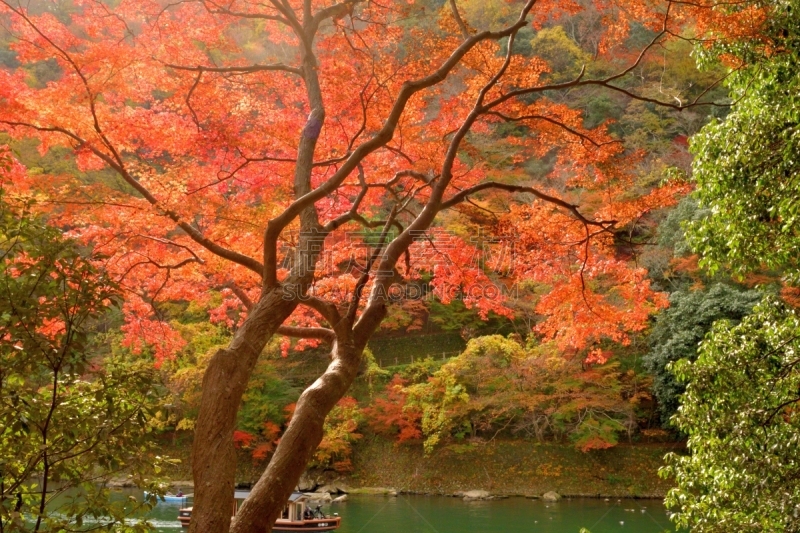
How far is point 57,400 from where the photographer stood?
2234mm

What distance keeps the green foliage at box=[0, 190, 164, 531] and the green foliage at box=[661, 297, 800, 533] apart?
12.7 feet

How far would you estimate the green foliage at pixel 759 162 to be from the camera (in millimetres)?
4352

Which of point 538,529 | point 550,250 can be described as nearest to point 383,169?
point 550,250

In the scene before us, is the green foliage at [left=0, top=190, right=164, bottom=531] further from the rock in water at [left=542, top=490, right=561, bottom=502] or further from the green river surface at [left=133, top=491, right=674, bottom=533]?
the rock in water at [left=542, top=490, right=561, bottom=502]

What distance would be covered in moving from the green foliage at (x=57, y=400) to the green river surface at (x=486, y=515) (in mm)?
10593

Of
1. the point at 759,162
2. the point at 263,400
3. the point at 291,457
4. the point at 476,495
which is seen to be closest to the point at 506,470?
the point at 476,495

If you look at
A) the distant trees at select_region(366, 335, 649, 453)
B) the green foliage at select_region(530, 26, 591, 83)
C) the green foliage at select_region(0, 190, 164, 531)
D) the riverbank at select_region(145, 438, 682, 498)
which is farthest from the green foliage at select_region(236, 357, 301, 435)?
the green foliage at select_region(0, 190, 164, 531)

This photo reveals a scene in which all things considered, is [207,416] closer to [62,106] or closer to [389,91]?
[62,106]

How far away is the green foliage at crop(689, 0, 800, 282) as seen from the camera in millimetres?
4352

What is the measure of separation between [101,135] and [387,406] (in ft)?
43.4

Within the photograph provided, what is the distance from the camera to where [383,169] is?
22.6ft

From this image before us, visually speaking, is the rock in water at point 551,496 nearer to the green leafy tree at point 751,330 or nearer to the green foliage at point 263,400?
the green foliage at point 263,400

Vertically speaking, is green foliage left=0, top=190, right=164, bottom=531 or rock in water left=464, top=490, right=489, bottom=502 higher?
green foliage left=0, top=190, right=164, bottom=531

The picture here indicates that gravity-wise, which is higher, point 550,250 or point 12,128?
point 12,128
